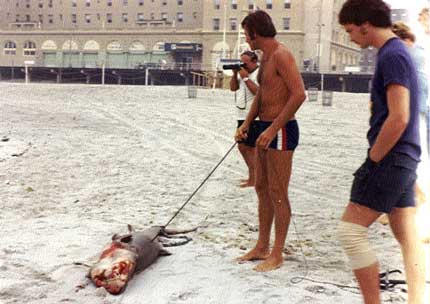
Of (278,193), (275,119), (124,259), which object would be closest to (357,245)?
(278,193)

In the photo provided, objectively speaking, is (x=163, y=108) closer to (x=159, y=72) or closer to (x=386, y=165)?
(x=386, y=165)

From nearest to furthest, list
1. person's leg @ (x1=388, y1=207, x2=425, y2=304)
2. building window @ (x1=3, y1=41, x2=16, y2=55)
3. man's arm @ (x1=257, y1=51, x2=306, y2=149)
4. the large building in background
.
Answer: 1. person's leg @ (x1=388, y1=207, x2=425, y2=304)
2. man's arm @ (x1=257, y1=51, x2=306, y2=149)
3. the large building in background
4. building window @ (x1=3, y1=41, x2=16, y2=55)

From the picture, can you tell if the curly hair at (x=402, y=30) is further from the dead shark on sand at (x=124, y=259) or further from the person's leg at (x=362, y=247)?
the dead shark on sand at (x=124, y=259)

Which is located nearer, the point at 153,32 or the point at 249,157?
the point at 249,157

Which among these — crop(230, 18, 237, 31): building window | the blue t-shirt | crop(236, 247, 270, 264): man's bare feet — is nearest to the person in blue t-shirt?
the blue t-shirt

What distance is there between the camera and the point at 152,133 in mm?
13258

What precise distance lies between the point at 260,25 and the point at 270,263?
177 centimetres

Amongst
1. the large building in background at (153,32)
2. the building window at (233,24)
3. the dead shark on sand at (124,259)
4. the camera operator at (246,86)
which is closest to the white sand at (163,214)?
the dead shark on sand at (124,259)

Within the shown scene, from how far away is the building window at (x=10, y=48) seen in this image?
81500 millimetres

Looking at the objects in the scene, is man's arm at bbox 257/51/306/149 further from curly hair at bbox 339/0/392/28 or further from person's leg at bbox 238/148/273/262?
curly hair at bbox 339/0/392/28

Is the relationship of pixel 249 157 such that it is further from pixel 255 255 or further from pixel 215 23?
pixel 215 23

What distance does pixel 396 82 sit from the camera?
8.20ft

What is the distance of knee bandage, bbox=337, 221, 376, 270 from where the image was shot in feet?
8.73

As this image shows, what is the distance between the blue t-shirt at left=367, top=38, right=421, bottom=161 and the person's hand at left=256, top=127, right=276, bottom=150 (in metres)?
1.06
